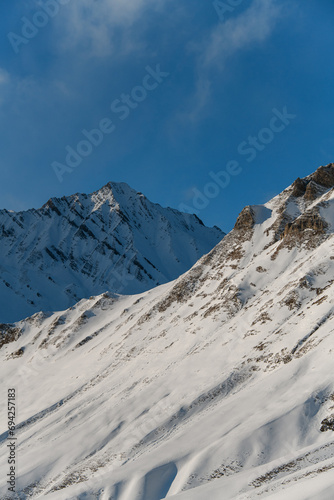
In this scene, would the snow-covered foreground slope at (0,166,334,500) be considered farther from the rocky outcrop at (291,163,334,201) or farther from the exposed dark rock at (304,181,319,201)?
the rocky outcrop at (291,163,334,201)

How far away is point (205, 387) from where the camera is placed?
1767 inches

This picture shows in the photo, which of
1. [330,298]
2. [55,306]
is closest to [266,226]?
[330,298]

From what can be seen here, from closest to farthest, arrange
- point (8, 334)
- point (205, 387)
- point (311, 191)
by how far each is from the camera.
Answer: point (205, 387) → point (311, 191) → point (8, 334)

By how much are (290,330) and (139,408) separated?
20.2m

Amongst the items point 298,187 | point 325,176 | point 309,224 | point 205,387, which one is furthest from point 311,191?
point 205,387

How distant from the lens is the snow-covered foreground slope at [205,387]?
30.5 metres

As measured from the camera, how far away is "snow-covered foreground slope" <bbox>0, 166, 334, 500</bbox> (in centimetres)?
3052

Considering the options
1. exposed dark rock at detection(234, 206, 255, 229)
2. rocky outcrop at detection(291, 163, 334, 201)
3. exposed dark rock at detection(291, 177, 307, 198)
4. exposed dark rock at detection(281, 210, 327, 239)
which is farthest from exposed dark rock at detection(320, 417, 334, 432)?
exposed dark rock at detection(291, 177, 307, 198)

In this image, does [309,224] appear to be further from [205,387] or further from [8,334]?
[8,334]

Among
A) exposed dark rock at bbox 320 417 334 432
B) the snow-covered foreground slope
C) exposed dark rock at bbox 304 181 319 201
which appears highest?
exposed dark rock at bbox 304 181 319 201

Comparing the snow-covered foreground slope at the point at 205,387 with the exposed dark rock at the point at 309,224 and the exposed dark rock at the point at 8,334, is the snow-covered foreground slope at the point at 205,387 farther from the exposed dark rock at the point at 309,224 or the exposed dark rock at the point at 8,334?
the exposed dark rock at the point at 8,334

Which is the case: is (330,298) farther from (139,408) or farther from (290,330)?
(139,408)

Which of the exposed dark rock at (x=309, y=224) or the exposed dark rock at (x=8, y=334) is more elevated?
the exposed dark rock at (x=8, y=334)

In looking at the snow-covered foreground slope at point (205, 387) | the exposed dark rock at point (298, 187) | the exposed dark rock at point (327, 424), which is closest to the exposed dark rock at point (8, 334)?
the snow-covered foreground slope at point (205, 387)
